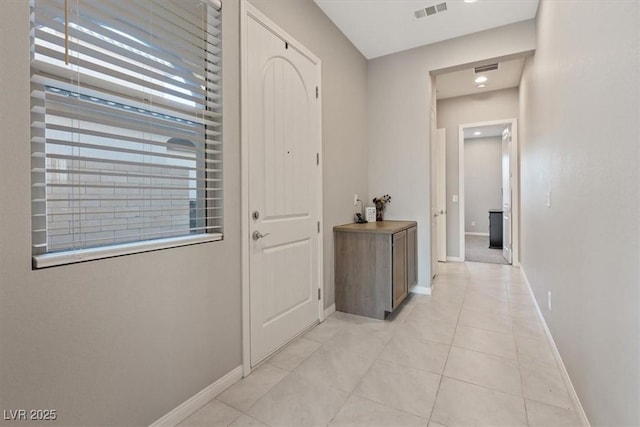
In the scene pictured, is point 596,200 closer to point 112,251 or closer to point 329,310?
point 112,251

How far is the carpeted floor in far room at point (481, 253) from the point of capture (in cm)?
552

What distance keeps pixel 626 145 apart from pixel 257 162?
181 cm

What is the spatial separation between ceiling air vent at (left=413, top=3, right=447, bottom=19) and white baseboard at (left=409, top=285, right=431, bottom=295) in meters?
2.86

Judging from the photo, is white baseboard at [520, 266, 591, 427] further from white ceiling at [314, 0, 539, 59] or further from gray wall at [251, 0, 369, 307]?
white ceiling at [314, 0, 539, 59]

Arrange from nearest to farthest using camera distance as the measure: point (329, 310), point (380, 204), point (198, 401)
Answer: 1. point (198, 401)
2. point (329, 310)
3. point (380, 204)

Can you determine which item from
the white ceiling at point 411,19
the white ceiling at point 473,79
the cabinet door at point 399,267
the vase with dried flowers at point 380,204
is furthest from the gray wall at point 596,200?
the white ceiling at point 473,79

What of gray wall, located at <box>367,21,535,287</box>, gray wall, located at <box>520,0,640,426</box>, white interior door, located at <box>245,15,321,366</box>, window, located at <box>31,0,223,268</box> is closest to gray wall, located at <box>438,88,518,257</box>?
gray wall, located at <box>367,21,535,287</box>

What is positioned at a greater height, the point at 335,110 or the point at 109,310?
the point at 335,110

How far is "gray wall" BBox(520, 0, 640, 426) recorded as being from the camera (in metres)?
1.03

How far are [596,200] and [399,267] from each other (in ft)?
5.99

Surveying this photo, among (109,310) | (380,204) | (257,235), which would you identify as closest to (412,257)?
(380,204)

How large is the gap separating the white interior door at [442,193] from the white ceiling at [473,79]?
27.0 inches

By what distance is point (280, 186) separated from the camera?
233cm

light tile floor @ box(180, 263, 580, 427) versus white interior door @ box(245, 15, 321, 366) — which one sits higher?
white interior door @ box(245, 15, 321, 366)
